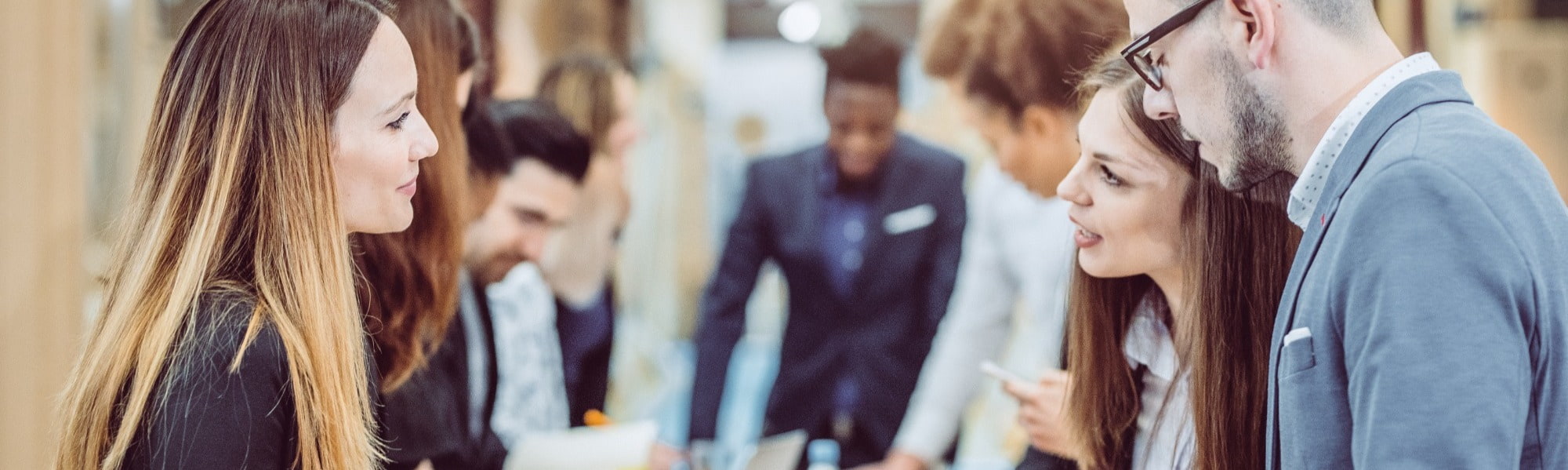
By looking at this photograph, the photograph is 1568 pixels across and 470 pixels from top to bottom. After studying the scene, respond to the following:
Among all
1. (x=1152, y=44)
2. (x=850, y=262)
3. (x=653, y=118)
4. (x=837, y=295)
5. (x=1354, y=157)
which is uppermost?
(x=1152, y=44)

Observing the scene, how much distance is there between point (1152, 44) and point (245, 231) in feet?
3.38

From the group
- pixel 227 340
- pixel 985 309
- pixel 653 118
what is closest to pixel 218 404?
pixel 227 340

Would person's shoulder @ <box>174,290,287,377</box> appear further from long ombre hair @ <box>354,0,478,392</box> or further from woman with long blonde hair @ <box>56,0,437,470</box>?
long ombre hair @ <box>354,0,478,392</box>

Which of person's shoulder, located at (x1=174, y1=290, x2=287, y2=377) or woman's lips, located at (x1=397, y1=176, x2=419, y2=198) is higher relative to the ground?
woman's lips, located at (x1=397, y1=176, x2=419, y2=198)

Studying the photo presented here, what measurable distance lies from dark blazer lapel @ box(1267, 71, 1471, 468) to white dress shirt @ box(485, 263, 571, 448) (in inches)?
69.2

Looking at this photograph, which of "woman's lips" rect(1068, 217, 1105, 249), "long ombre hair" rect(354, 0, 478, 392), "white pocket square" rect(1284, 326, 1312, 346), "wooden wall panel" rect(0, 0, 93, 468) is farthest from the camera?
"wooden wall panel" rect(0, 0, 93, 468)

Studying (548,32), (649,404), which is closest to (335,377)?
(548,32)

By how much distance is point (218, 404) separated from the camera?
1.19 m

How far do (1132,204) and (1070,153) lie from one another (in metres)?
1.27

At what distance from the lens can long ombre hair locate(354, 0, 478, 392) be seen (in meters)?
1.93

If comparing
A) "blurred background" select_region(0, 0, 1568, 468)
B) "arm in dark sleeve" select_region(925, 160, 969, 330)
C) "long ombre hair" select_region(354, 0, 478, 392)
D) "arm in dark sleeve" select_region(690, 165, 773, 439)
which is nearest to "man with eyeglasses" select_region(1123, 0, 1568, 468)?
"long ombre hair" select_region(354, 0, 478, 392)

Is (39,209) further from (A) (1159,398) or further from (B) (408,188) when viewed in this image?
(A) (1159,398)

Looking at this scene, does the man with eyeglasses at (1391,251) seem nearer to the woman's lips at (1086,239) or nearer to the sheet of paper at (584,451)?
the woman's lips at (1086,239)

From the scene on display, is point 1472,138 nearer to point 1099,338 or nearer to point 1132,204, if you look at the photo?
point 1132,204
